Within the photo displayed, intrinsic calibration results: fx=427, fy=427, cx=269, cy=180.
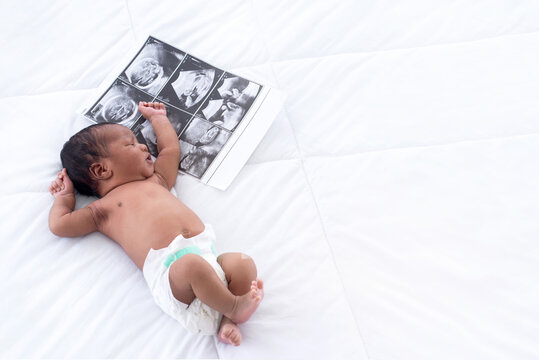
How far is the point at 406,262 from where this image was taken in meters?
0.80

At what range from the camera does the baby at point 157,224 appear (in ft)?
2.44

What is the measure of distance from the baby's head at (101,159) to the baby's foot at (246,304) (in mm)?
351

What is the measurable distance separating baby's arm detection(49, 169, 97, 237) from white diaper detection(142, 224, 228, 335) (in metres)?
0.15

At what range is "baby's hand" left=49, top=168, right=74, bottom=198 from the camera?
A: 869mm

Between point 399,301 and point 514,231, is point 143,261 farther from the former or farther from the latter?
point 514,231

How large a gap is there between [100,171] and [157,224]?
19cm

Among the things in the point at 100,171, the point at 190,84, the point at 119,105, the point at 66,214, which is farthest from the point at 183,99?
the point at 66,214

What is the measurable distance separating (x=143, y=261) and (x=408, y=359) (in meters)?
0.50

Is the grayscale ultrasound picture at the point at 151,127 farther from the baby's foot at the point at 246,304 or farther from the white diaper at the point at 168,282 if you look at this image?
the baby's foot at the point at 246,304

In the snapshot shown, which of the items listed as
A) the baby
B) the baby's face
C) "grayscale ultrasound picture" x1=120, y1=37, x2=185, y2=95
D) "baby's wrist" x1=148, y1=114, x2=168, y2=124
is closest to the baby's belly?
the baby

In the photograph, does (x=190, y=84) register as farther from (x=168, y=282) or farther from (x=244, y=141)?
(x=168, y=282)

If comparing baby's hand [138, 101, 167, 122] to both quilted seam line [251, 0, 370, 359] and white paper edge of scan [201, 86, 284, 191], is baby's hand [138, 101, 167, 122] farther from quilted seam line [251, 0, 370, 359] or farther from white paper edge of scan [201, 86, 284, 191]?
quilted seam line [251, 0, 370, 359]

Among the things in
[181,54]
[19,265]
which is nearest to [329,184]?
[181,54]

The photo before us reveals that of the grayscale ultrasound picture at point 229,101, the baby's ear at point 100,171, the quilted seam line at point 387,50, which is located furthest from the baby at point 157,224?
the quilted seam line at point 387,50
